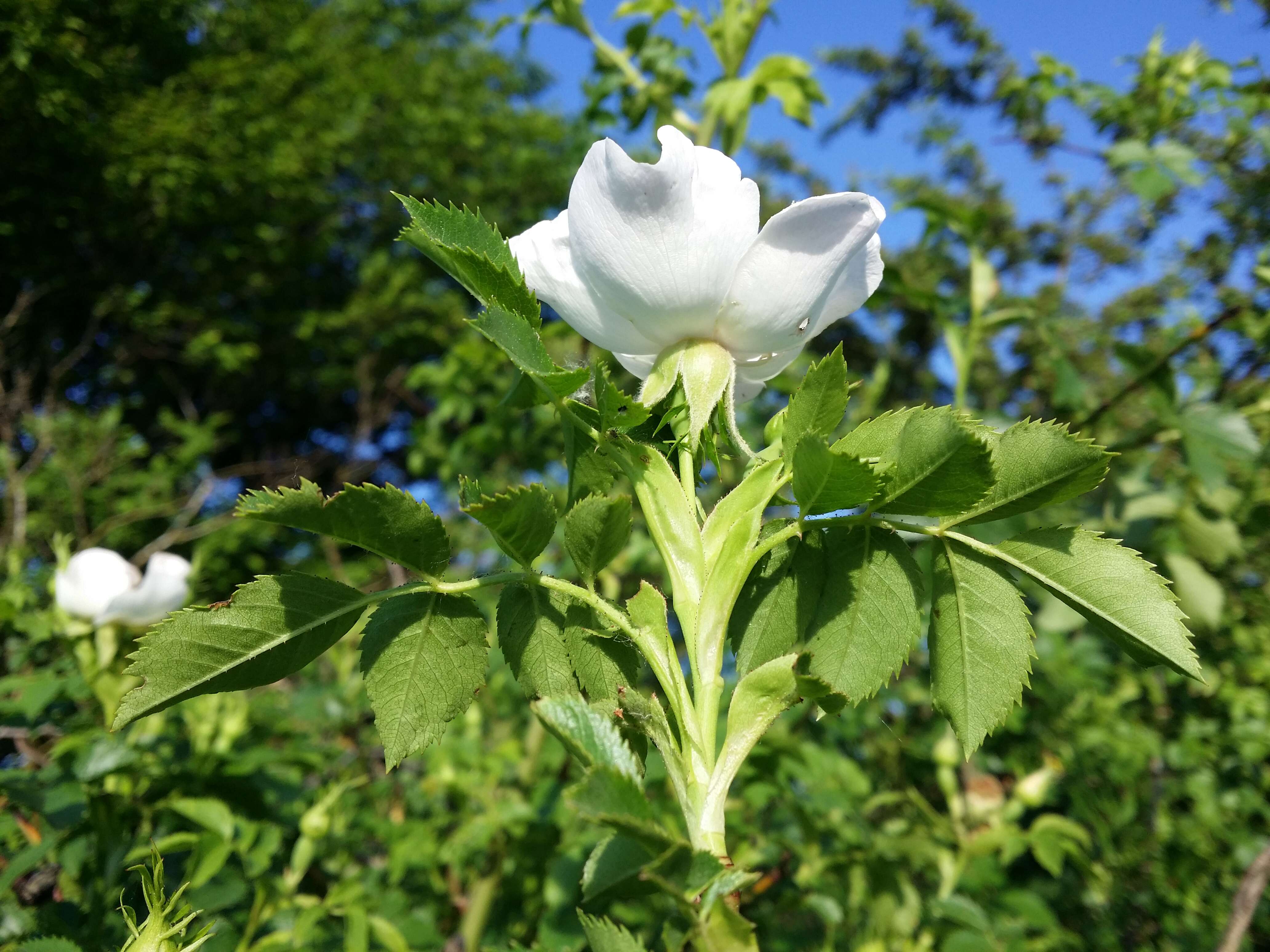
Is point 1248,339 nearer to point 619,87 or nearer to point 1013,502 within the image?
point 619,87

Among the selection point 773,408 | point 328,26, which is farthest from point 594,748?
point 328,26

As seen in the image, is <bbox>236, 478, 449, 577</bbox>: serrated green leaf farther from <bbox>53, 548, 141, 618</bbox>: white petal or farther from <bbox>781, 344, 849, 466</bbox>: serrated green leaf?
<bbox>53, 548, 141, 618</bbox>: white petal

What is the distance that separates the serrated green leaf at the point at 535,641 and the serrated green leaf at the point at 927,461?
0.53ft

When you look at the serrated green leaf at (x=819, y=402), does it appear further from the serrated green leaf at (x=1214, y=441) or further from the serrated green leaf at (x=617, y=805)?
the serrated green leaf at (x=1214, y=441)

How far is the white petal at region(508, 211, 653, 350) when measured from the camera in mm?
379

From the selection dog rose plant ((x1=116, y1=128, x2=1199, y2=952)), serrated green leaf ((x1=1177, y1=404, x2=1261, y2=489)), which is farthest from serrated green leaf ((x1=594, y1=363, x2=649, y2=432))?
serrated green leaf ((x1=1177, y1=404, x2=1261, y2=489))

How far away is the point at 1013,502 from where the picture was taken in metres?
0.37

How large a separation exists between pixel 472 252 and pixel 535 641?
185mm

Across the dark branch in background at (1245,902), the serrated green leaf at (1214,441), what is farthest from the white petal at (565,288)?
the serrated green leaf at (1214,441)

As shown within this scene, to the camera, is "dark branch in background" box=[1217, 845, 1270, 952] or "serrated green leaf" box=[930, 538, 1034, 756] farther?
"dark branch in background" box=[1217, 845, 1270, 952]

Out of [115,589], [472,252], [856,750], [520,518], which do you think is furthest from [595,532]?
[856,750]

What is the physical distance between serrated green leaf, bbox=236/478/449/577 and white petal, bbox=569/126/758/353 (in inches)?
5.5

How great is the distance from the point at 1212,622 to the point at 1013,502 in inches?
41.2

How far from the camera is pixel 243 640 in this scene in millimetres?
333
